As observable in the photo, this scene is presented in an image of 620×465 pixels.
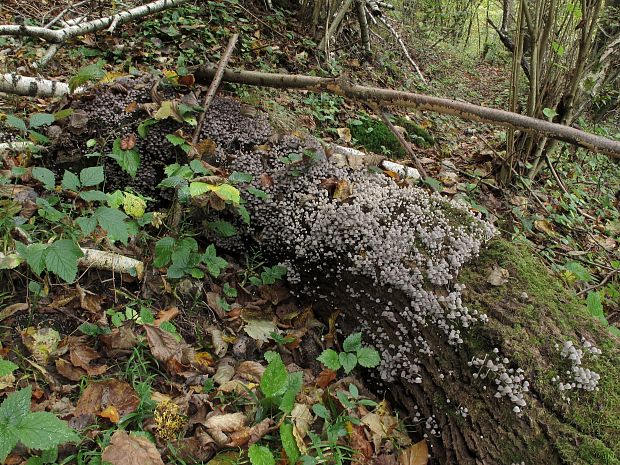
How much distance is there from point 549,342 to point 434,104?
1.52 meters

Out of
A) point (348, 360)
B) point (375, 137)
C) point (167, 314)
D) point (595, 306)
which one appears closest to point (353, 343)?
point (348, 360)

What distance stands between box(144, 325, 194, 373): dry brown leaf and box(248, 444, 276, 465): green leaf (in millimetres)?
603

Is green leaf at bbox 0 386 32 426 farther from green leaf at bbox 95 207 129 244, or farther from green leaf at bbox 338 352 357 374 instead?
green leaf at bbox 338 352 357 374

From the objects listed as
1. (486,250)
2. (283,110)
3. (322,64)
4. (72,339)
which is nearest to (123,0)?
(322,64)

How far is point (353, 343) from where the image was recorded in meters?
2.36

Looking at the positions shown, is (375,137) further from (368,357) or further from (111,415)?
(111,415)

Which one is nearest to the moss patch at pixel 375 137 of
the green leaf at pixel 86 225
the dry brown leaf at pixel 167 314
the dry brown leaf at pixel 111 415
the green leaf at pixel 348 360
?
the green leaf at pixel 348 360

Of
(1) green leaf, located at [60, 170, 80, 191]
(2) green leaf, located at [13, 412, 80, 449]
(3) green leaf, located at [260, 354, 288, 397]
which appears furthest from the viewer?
(1) green leaf, located at [60, 170, 80, 191]

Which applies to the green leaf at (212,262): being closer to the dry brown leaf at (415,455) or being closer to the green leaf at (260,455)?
the green leaf at (260,455)

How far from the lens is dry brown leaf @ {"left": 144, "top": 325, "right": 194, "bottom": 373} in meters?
2.15

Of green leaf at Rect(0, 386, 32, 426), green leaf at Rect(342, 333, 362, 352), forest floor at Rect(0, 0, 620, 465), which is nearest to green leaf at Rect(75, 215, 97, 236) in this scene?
forest floor at Rect(0, 0, 620, 465)

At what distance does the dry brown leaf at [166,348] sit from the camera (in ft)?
7.05

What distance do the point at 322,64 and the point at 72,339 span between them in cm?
527

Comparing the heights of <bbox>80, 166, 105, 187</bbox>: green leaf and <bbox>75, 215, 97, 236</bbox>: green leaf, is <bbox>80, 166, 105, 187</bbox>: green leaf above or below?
above
